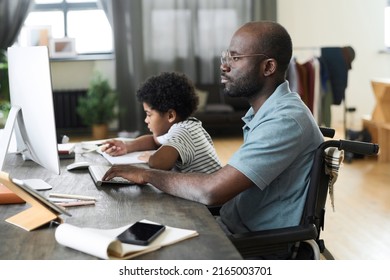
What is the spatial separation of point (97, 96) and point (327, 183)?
5.42m

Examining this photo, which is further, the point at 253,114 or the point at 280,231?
the point at 253,114

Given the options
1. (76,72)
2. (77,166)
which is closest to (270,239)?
(77,166)

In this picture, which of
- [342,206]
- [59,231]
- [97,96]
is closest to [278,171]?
[59,231]

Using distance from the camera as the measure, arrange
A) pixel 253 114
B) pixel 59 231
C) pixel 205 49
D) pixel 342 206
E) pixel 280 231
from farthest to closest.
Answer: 1. pixel 205 49
2. pixel 342 206
3. pixel 253 114
4. pixel 280 231
5. pixel 59 231

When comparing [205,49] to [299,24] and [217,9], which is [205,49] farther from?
[299,24]

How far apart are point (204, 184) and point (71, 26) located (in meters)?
6.11

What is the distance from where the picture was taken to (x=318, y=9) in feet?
24.5

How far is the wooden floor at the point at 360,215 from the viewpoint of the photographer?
10.4 ft

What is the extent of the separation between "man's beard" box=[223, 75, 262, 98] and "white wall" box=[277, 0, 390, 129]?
5.78 meters

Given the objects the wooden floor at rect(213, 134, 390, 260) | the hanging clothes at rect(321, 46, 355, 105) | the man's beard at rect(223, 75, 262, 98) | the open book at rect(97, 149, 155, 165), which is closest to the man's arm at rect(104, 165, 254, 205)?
the man's beard at rect(223, 75, 262, 98)

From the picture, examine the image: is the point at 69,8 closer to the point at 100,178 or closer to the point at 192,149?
the point at 192,149

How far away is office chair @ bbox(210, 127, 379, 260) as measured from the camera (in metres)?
1.54

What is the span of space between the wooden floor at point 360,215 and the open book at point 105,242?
1.93 meters

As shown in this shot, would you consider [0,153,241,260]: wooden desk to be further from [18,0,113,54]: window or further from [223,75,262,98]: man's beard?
[18,0,113,54]: window
